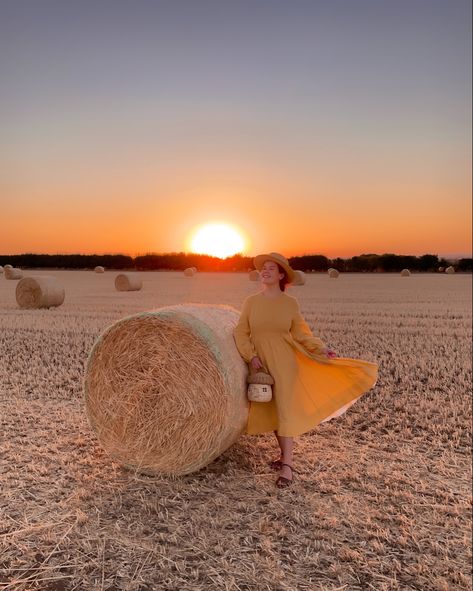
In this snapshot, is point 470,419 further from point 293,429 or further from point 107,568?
point 107,568

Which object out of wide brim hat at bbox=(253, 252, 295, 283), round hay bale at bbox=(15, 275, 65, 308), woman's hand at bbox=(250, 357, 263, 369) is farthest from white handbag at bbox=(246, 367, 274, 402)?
round hay bale at bbox=(15, 275, 65, 308)

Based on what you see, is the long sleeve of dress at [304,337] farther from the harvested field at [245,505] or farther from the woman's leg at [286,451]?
the harvested field at [245,505]

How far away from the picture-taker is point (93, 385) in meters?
4.86

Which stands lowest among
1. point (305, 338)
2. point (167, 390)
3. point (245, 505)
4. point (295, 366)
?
point (245, 505)

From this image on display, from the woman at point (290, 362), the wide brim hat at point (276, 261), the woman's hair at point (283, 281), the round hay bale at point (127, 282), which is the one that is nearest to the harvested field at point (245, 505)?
the woman at point (290, 362)

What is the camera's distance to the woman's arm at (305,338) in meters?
4.65

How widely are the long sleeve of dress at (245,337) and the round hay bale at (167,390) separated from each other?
0.22ft

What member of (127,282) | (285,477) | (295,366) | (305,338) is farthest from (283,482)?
(127,282)

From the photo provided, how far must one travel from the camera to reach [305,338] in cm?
469

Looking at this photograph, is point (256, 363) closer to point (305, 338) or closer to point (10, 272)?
point (305, 338)

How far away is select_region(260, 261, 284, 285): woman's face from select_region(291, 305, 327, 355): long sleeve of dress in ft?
1.02

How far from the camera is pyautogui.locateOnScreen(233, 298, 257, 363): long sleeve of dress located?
4738 millimetres

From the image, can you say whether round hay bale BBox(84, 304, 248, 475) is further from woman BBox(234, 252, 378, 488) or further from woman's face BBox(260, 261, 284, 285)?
woman's face BBox(260, 261, 284, 285)

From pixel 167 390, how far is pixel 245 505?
1085 mm
